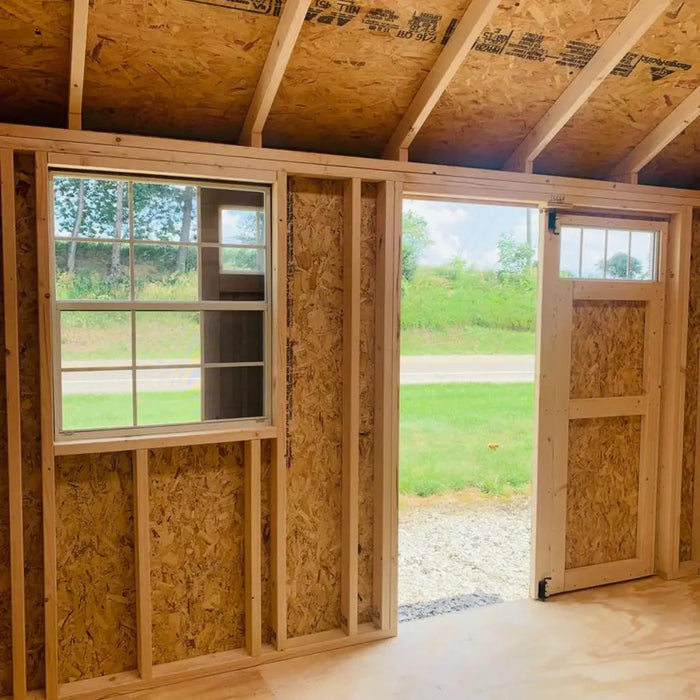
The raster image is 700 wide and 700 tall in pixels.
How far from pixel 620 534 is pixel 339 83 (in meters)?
3.22

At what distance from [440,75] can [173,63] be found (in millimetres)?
1183

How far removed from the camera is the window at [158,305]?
2.61 metres

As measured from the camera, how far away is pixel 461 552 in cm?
443

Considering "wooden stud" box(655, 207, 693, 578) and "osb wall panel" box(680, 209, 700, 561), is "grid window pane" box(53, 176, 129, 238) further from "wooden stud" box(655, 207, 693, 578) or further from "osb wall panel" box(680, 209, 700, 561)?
"osb wall panel" box(680, 209, 700, 561)

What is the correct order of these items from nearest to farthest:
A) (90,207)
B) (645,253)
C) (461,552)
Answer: (90,207)
(645,253)
(461,552)

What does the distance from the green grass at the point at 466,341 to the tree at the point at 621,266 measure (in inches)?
177

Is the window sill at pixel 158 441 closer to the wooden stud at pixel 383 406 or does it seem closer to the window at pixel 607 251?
the wooden stud at pixel 383 406

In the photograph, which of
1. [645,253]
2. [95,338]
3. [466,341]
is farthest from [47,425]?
[466,341]

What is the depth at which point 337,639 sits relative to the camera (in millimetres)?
3059

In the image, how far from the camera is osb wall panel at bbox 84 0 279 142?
2352mm

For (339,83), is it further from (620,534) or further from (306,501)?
(620,534)

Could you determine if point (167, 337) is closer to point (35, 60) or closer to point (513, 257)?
point (35, 60)

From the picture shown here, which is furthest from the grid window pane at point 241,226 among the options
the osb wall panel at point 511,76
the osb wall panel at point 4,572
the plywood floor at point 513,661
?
the plywood floor at point 513,661

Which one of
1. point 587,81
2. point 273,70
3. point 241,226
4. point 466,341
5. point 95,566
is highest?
point 587,81
